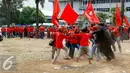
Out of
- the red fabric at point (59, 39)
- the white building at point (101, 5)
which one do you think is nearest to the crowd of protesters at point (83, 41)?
the red fabric at point (59, 39)

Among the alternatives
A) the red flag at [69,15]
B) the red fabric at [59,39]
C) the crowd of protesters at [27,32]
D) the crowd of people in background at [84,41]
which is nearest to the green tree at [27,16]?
the crowd of protesters at [27,32]

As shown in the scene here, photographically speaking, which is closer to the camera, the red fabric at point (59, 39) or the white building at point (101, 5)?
the red fabric at point (59, 39)

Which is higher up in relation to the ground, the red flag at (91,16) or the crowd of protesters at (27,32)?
the red flag at (91,16)

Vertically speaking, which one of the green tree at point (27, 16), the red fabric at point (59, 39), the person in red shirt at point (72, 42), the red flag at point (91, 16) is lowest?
the green tree at point (27, 16)

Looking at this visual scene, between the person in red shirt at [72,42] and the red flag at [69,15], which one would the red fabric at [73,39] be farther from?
the red flag at [69,15]

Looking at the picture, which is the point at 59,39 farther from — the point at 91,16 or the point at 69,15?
the point at 91,16

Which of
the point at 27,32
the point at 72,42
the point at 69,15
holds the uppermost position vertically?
the point at 69,15

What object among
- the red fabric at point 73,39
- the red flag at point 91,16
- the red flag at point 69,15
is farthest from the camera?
the red flag at point 91,16

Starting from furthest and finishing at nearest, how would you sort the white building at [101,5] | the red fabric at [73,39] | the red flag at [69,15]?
the white building at [101,5], the red flag at [69,15], the red fabric at [73,39]

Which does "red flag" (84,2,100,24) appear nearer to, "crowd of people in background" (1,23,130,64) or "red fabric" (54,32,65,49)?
"crowd of people in background" (1,23,130,64)

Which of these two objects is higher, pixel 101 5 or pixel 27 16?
pixel 101 5

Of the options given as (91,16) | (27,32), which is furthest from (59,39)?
(27,32)

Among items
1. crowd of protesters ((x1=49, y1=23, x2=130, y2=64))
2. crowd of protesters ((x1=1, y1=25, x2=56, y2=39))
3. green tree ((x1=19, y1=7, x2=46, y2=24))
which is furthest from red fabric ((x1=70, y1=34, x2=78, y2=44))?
green tree ((x1=19, y1=7, x2=46, y2=24))

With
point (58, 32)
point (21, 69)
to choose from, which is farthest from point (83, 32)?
point (21, 69)
